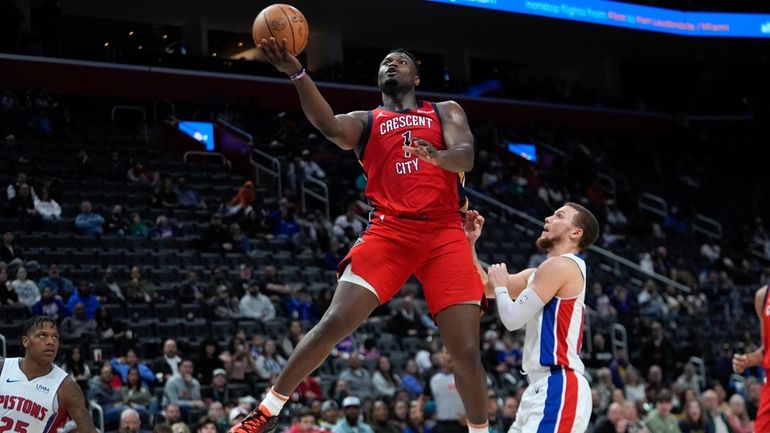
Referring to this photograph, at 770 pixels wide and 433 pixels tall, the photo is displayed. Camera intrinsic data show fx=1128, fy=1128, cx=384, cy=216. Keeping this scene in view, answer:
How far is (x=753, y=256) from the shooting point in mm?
27391

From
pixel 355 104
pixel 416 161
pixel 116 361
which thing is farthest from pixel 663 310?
pixel 416 161

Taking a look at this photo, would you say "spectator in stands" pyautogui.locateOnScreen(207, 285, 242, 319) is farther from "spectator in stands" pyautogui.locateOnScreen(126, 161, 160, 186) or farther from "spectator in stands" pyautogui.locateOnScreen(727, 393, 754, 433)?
"spectator in stands" pyautogui.locateOnScreen(727, 393, 754, 433)

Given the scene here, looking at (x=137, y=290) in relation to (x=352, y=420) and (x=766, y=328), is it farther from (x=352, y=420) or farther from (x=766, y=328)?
(x=766, y=328)

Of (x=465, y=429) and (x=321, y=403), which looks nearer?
(x=465, y=429)

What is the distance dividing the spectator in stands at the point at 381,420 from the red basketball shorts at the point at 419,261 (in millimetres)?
7273

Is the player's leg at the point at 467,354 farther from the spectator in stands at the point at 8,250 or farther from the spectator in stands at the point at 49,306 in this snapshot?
the spectator in stands at the point at 8,250

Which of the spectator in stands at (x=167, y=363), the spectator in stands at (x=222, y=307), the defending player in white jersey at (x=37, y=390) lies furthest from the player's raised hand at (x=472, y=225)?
the spectator in stands at (x=222, y=307)

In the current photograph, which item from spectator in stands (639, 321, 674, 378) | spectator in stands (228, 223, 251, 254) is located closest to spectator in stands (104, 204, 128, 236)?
spectator in stands (228, 223, 251, 254)

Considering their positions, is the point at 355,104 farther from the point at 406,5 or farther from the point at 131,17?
the point at 131,17

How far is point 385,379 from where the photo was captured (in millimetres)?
15492

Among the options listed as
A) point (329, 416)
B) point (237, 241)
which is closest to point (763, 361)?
point (329, 416)

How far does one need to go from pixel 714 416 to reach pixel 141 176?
33.8ft

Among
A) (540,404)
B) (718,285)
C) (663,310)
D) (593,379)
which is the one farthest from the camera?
(718,285)

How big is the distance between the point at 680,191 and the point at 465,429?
19.0 m
